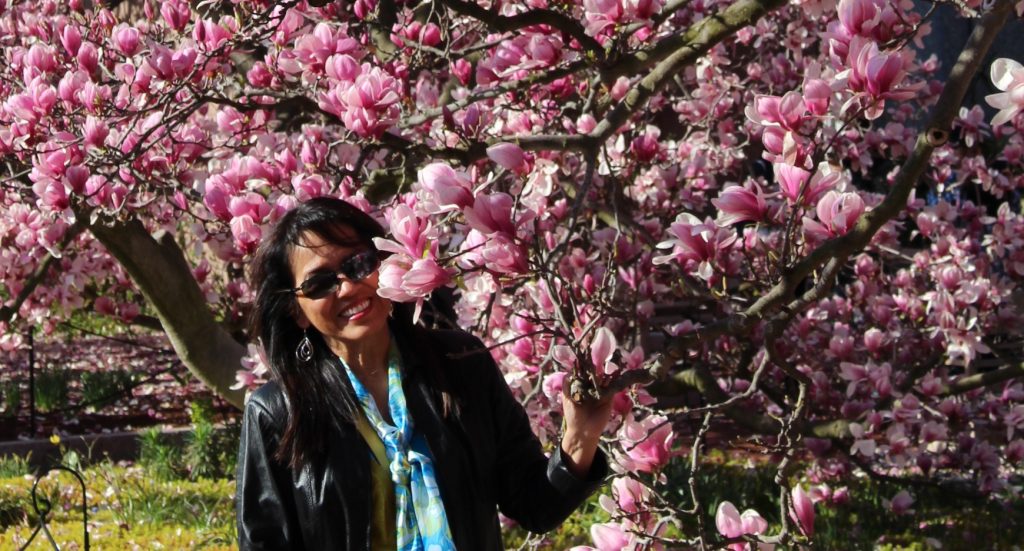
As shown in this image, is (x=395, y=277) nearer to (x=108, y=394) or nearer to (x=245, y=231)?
(x=245, y=231)

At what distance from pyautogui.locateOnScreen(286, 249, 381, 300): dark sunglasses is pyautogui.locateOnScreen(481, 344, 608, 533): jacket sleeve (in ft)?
1.07

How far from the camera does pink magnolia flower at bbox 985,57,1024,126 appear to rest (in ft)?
4.97

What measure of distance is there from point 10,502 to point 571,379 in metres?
4.41

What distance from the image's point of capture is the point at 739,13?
2.61m

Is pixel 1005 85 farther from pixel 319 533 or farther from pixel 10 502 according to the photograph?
pixel 10 502

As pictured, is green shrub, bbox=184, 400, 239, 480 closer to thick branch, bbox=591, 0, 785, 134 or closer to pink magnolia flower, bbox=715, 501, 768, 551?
thick branch, bbox=591, 0, 785, 134

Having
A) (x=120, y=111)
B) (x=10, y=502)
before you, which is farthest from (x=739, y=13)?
(x=10, y=502)

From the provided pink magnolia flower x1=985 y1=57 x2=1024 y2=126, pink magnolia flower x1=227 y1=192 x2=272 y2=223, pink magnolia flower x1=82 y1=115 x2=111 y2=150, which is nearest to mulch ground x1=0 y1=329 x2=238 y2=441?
pink magnolia flower x1=82 y1=115 x2=111 y2=150

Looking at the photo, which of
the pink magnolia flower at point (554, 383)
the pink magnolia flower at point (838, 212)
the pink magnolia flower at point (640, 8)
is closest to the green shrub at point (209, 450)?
the pink magnolia flower at point (554, 383)

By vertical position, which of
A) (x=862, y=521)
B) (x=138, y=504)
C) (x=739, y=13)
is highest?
(x=739, y=13)

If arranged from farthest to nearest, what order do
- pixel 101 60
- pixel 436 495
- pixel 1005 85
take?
pixel 101 60
pixel 436 495
pixel 1005 85

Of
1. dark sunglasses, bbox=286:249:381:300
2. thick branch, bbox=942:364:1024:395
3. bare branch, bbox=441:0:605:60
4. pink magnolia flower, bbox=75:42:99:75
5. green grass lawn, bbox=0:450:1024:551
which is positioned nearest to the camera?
dark sunglasses, bbox=286:249:381:300

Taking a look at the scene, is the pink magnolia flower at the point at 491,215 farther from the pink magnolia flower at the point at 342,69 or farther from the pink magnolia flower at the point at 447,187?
the pink magnolia flower at the point at 342,69

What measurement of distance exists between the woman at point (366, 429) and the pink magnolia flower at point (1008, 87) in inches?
32.3
